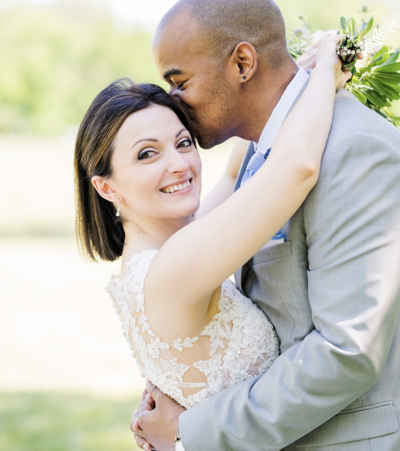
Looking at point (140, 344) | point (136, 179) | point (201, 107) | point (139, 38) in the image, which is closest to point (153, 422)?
point (140, 344)

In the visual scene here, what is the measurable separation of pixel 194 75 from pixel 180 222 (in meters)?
0.78

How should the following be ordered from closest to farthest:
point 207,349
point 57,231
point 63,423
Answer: point 207,349 → point 57,231 → point 63,423

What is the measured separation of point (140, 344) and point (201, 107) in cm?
127

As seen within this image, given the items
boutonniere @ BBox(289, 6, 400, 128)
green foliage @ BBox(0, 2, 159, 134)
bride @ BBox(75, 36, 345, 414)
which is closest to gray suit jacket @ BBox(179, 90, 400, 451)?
bride @ BBox(75, 36, 345, 414)

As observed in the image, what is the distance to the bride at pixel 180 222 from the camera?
6.44 feet

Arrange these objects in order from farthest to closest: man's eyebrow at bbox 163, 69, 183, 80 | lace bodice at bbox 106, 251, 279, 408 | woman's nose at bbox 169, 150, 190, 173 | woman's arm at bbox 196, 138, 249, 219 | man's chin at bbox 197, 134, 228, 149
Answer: woman's arm at bbox 196, 138, 249, 219, man's chin at bbox 197, 134, 228, 149, man's eyebrow at bbox 163, 69, 183, 80, woman's nose at bbox 169, 150, 190, 173, lace bodice at bbox 106, 251, 279, 408

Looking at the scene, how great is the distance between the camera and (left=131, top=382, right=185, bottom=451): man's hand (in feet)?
7.74

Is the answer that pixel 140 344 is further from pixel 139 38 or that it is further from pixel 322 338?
pixel 139 38

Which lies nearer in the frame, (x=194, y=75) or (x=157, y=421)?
(x=157, y=421)

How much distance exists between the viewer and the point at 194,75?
2639mm

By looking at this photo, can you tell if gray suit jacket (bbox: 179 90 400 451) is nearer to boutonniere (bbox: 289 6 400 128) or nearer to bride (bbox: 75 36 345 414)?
bride (bbox: 75 36 345 414)

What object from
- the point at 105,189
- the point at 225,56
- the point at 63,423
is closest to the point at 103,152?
the point at 105,189

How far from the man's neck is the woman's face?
15.3 inches

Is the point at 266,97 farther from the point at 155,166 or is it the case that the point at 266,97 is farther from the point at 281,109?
the point at 155,166
